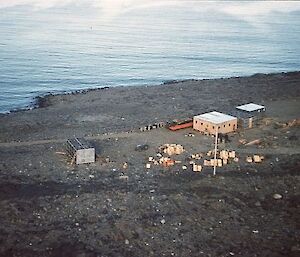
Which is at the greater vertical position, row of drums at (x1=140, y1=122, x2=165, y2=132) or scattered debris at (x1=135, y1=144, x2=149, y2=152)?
scattered debris at (x1=135, y1=144, x2=149, y2=152)

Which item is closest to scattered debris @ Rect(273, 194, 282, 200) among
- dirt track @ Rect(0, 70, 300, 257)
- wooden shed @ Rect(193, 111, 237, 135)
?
dirt track @ Rect(0, 70, 300, 257)

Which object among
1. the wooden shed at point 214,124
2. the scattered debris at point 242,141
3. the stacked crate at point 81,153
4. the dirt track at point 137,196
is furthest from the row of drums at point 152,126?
the stacked crate at point 81,153

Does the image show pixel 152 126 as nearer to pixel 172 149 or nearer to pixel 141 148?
pixel 141 148

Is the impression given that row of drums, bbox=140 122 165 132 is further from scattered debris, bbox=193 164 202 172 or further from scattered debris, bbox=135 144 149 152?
scattered debris, bbox=193 164 202 172

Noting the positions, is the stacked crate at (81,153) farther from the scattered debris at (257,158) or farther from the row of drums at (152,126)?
the scattered debris at (257,158)

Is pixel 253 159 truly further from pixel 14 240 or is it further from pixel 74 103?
pixel 74 103

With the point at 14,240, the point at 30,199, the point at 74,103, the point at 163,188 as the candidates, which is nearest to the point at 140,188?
the point at 163,188

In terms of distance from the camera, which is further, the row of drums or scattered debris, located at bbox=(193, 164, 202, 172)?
the row of drums

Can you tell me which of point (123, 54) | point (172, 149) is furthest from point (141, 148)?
point (123, 54)
